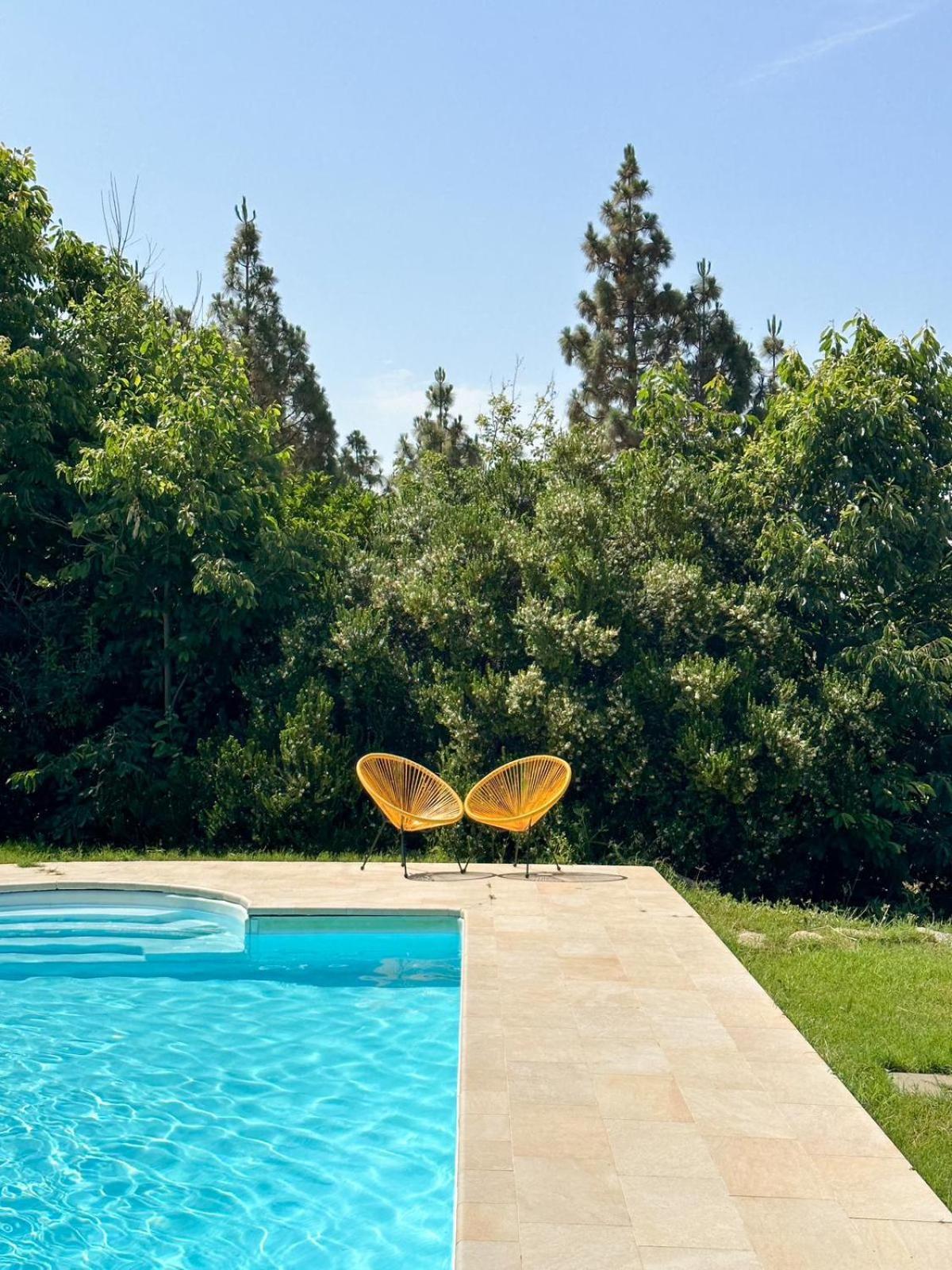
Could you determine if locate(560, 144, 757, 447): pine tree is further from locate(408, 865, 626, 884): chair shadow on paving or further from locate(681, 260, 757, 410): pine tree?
locate(408, 865, 626, 884): chair shadow on paving

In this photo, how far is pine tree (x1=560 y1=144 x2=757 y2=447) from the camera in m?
20.8

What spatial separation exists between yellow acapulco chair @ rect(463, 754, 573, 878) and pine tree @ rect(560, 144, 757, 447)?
1319 centimetres

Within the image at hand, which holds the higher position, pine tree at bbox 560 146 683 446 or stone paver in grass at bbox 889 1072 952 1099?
pine tree at bbox 560 146 683 446

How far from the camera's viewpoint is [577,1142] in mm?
3588

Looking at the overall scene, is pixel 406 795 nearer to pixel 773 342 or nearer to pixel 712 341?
pixel 712 341

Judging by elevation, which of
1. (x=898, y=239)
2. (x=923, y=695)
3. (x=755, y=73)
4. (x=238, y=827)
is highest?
(x=755, y=73)

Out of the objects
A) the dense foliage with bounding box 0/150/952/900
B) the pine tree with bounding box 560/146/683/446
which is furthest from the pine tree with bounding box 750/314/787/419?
the dense foliage with bounding box 0/150/952/900

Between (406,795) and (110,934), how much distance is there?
240 cm

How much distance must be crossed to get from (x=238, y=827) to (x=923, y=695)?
19.4 feet

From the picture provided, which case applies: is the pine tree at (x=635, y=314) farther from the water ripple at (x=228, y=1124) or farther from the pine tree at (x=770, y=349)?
the water ripple at (x=228, y=1124)

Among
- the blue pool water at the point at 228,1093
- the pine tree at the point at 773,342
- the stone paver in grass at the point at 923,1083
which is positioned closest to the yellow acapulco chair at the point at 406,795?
the blue pool water at the point at 228,1093

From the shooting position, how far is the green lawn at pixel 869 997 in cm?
402

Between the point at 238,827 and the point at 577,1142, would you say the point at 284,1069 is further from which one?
the point at 238,827

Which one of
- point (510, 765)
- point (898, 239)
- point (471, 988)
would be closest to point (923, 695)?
point (510, 765)
